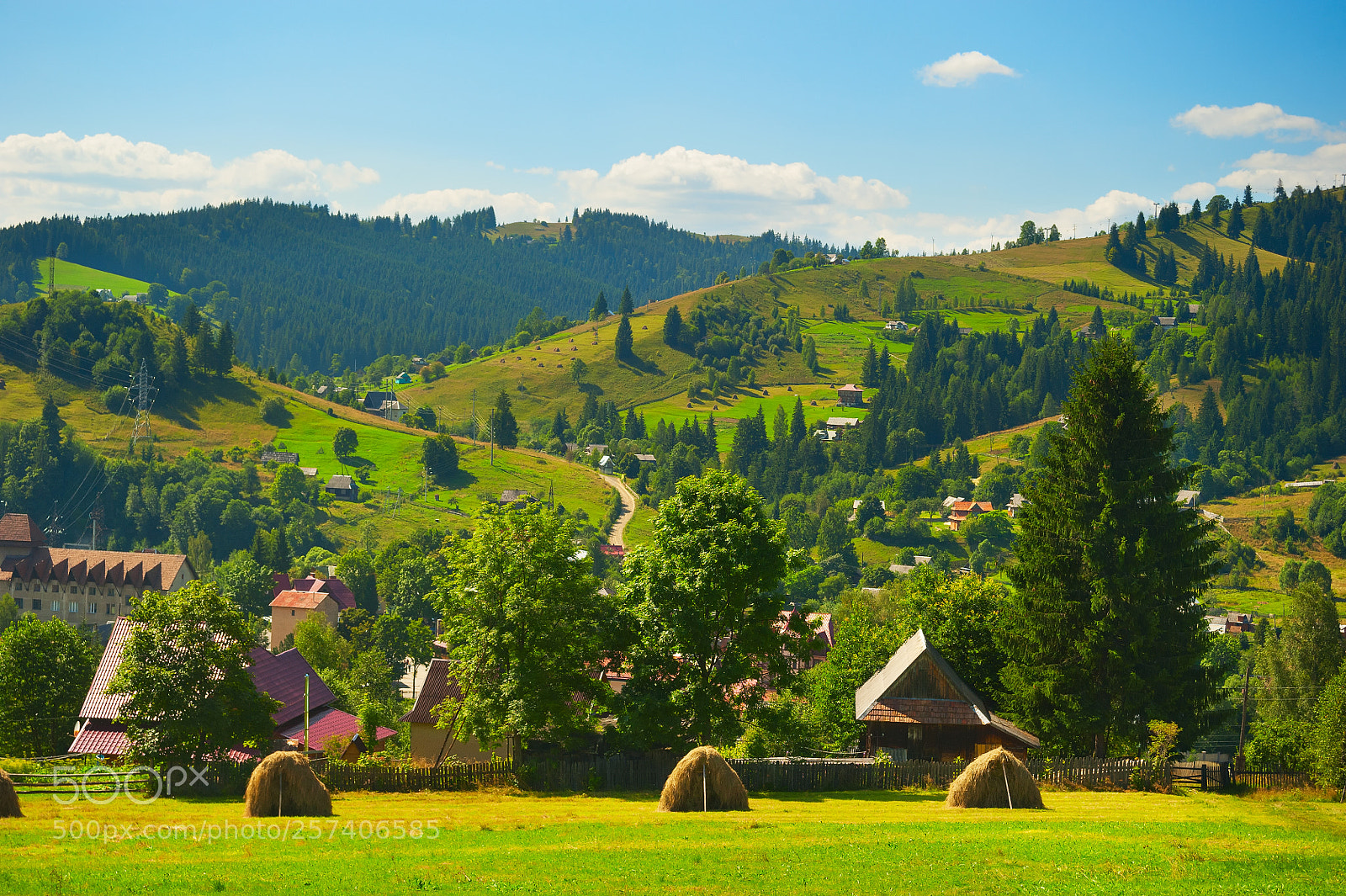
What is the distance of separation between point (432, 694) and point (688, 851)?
1153 inches

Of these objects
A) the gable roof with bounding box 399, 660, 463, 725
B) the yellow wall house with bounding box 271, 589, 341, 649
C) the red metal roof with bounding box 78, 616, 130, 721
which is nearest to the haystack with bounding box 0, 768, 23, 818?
the gable roof with bounding box 399, 660, 463, 725

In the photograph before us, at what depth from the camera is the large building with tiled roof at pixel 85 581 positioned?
137 metres

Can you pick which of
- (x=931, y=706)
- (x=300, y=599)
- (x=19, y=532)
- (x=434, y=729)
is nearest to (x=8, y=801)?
(x=434, y=729)

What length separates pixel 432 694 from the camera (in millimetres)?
49500

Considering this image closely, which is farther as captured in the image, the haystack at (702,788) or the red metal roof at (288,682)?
the red metal roof at (288,682)

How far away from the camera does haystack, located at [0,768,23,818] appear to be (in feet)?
87.6

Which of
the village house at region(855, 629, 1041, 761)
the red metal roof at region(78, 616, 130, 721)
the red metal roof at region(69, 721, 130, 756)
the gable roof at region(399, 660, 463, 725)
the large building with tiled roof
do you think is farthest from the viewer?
the large building with tiled roof

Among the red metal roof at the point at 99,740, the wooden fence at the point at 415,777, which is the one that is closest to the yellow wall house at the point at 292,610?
the red metal roof at the point at 99,740

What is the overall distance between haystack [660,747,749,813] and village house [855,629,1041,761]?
14.6 metres

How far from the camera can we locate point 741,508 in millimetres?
39844

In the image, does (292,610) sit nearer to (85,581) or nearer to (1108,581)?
(85,581)

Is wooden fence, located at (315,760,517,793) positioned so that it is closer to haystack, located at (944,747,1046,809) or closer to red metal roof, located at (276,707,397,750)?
haystack, located at (944,747,1046,809)

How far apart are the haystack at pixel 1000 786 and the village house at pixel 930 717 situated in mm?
12642

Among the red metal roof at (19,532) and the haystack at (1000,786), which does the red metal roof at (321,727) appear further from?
the red metal roof at (19,532)
